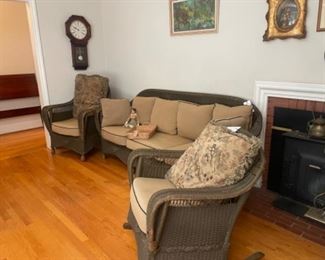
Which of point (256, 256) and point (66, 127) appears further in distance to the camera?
point (66, 127)

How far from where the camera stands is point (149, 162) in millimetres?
1867

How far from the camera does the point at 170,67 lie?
10.8 ft

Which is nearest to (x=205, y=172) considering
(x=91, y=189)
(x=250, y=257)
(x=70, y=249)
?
(x=250, y=257)

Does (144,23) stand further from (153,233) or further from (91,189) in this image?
(153,233)

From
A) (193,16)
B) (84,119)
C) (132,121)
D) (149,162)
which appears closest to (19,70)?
(84,119)

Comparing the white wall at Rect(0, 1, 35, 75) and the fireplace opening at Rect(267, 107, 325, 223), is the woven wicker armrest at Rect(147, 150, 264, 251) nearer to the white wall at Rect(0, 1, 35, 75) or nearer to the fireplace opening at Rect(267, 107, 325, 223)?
the fireplace opening at Rect(267, 107, 325, 223)

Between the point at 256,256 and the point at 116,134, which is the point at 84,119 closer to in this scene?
the point at 116,134

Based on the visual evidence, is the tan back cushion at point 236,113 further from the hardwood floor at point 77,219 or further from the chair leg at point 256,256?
the chair leg at point 256,256

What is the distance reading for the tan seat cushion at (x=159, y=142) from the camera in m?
2.61

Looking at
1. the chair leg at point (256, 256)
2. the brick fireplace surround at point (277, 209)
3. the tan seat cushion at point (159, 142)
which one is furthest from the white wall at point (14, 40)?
the chair leg at point (256, 256)

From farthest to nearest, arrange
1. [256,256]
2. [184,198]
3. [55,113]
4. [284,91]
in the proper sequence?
[55,113] < [284,91] < [256,256] < [184,198]

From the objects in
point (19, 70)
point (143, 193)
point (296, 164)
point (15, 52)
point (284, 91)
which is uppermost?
point (15, 52)

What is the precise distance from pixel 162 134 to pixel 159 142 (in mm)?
293

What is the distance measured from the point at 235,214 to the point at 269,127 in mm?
1253
